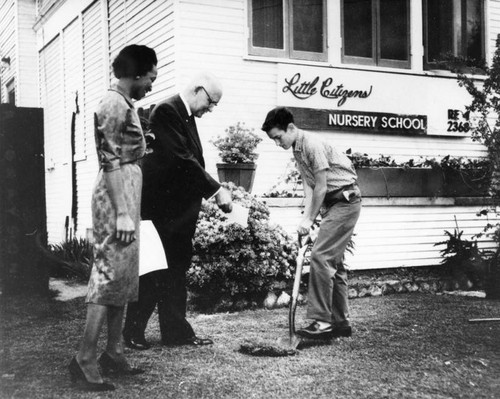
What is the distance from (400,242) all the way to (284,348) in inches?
187

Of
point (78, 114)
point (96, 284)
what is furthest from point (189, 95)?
point (78, 114)

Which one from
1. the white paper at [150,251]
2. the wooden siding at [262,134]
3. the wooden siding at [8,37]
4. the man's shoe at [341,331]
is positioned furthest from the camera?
the wooden siding at [8,37]

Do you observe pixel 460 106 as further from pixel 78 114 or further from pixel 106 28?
pixel 78 114

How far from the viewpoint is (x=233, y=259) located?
6.94 metres

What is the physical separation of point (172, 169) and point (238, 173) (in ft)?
11.2

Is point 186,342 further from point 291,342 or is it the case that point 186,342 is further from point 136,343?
point 291,342

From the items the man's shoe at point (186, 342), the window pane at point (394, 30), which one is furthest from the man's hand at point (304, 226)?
the window pane at point (394, 30)

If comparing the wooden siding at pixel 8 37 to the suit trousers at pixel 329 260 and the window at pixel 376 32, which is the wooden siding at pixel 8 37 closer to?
the window at pixel 376 32

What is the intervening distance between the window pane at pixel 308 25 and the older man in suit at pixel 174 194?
4.61m

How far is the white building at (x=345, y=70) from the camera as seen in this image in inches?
343

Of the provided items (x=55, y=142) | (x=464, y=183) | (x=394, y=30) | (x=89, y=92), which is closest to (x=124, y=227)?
(x=464, y=183)

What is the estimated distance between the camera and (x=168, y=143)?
4844 mm

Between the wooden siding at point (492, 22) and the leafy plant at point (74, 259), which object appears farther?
the wooden siding at point (492, 22)

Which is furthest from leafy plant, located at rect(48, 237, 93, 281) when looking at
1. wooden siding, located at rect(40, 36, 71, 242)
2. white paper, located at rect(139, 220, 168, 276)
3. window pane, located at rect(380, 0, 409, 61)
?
window pane, located at rect(380, 0, 409, 61)
